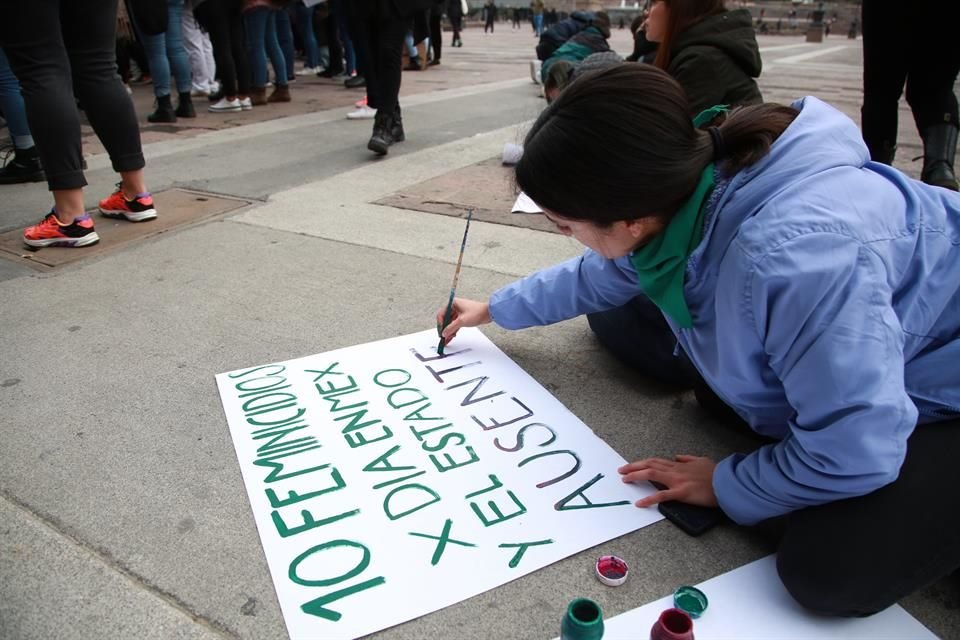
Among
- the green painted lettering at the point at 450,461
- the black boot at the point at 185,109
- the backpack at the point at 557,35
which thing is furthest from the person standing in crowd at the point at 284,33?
the green painted lettering at the point at 450,461

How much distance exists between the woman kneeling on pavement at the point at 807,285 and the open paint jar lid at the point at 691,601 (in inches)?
5.2

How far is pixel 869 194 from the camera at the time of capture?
3.10 ft

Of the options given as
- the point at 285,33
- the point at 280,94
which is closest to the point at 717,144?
the point at 280,94

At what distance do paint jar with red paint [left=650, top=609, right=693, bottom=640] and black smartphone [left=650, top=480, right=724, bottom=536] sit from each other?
25cm

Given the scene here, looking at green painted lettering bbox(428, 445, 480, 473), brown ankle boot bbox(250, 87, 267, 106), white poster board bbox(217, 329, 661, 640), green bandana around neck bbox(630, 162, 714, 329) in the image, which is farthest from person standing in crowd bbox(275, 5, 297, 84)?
green bandana around neck bbox(630, 162, 714, 329)

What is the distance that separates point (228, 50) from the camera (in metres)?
5.04

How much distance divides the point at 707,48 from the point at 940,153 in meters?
1.35

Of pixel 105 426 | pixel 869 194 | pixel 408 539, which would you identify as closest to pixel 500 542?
pixel 408 539

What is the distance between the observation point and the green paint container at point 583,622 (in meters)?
0.86

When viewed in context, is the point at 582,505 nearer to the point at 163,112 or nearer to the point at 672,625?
the point at 672,625

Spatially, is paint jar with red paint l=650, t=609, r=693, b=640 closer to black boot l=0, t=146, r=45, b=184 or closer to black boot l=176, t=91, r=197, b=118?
black boot l=0, t=146, r=45, b=184

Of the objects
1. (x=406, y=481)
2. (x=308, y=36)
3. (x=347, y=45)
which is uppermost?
(x=308, y=36)

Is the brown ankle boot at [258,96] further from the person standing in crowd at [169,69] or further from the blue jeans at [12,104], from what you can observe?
the blue jeans at [12,104]

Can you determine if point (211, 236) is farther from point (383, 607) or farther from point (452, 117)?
point (452, 117)
